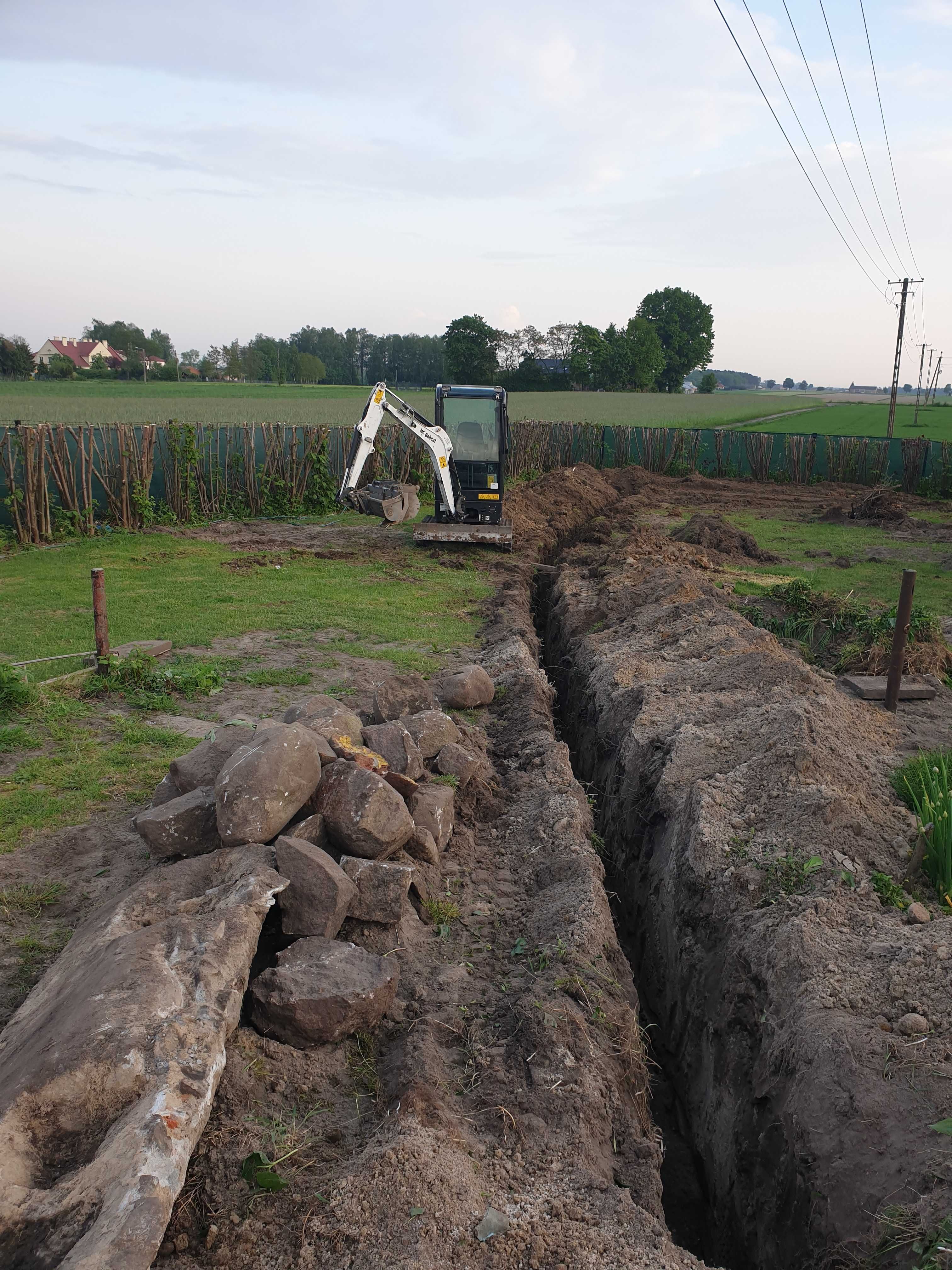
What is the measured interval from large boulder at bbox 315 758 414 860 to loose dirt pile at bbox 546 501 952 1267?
6.46 ft

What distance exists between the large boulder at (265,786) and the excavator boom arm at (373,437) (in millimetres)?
10319

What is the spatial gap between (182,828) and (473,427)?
467 inches

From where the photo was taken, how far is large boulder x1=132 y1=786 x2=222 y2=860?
4934 mm

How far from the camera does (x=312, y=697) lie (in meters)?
6.29

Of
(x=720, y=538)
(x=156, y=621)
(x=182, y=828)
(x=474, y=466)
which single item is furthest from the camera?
(x=720, y=538)

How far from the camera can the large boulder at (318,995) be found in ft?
12.7

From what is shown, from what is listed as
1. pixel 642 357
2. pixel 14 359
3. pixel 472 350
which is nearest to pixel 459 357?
pixel 472 350

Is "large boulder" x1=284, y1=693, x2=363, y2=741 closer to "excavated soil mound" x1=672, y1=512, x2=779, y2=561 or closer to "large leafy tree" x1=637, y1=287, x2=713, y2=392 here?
"excavated soil mound" x1=672, y1=512, x2=779, y2=561

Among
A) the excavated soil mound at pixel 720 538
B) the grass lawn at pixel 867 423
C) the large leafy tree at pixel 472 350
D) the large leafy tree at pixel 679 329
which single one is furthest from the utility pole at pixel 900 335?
the large leafy tree at pixel 679 329

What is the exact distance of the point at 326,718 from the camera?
229 inches

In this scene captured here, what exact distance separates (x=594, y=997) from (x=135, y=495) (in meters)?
15.5

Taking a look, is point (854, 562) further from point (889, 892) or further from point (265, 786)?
point (265, 786)

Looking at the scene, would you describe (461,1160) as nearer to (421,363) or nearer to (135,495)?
(135,495)

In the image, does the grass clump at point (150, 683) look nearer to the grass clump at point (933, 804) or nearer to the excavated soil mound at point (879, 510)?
the grass clump at point (933, 804)
